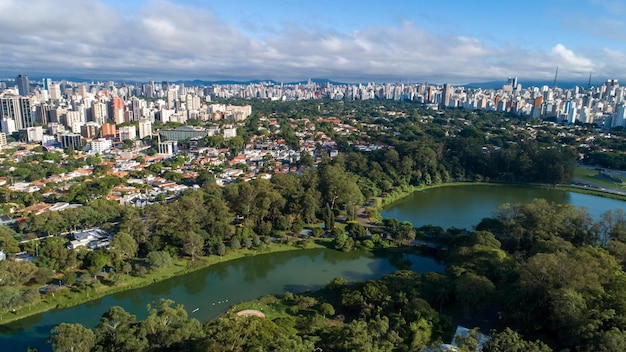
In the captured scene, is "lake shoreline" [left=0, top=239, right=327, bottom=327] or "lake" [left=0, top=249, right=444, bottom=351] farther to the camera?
"lake shoreline" [left=0, top=239, right=327, bottom=327]

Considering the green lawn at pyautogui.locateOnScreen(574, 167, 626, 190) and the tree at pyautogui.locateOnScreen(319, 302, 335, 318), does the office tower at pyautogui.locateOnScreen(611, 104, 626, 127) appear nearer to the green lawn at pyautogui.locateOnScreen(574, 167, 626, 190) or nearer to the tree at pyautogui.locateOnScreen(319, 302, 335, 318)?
the green lawn at pyautogui.locateOnScreen(574, 167, 626, 190)

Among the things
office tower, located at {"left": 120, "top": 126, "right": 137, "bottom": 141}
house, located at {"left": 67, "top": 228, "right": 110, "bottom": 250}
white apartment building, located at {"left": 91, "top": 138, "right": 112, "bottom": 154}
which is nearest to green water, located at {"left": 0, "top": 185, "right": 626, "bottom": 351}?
house, located at {"left": 67, "top": 228, "right": 110, "bottom": 250}

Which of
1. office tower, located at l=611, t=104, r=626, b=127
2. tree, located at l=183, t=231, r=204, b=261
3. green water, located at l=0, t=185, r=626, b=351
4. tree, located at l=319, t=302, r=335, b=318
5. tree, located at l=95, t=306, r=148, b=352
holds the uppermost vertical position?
office tower, located at l=611, t=104, r=626, b=127

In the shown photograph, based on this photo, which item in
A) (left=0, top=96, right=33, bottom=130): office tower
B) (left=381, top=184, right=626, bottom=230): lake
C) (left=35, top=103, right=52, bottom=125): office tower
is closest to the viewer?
(left=381, top=184, right=626, bottom=230): lake

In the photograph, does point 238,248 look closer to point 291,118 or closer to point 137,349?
point 137,349

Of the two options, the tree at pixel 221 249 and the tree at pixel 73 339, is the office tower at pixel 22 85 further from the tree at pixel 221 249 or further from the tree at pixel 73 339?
the tree at pixel 73 339

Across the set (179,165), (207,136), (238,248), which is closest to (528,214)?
(238,248)
